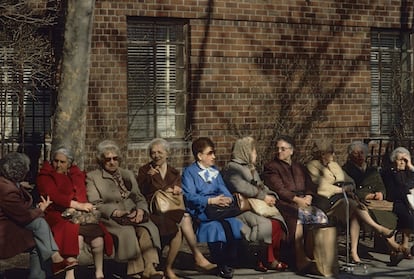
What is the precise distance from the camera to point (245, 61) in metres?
13.8

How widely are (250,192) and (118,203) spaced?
152 cm

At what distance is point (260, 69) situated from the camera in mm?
13938

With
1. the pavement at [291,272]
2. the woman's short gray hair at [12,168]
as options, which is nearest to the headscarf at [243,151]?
the pavement at [291,272]

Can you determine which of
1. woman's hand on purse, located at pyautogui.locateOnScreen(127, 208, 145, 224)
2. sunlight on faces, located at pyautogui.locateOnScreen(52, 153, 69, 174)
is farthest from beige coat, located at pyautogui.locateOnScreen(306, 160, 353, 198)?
sunlight on faces, located at pyautogui.locateOnScreen(52, 153, 69, 174)

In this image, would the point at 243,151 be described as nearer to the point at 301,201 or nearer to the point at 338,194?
the point at 301,201

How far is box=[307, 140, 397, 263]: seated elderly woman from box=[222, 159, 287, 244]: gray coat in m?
0.79

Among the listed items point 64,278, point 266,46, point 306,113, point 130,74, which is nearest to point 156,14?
point 130,74

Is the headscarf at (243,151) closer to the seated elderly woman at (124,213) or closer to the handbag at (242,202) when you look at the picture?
the handbag at (242,202)

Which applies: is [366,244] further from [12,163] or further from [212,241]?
[12,163]

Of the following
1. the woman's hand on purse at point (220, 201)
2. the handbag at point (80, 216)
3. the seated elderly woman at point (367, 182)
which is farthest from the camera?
the seated elderly woman at point (367, 182)

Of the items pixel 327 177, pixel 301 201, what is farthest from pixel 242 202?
pixel 327 177

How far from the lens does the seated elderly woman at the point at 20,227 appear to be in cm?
785

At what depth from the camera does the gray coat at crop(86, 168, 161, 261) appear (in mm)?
8516

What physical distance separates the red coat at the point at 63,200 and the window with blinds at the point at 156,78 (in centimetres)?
467
